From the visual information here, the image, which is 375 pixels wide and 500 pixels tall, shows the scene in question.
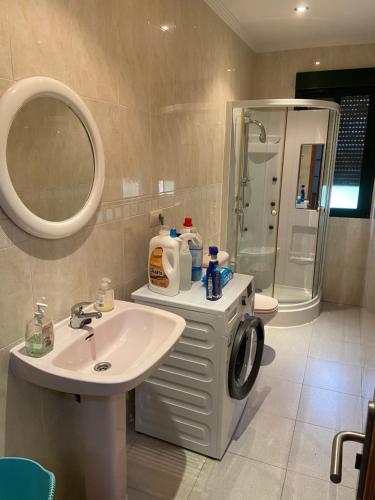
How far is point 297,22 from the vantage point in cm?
300

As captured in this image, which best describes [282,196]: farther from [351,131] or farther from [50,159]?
[50,159]

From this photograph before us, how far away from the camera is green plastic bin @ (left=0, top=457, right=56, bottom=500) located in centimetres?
103

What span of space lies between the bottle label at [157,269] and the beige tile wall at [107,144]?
0.15 meters

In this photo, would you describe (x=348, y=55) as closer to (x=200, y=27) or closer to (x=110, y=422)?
(x=200, y=27)

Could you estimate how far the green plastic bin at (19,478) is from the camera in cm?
103

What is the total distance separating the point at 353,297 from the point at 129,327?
A: 116 inches

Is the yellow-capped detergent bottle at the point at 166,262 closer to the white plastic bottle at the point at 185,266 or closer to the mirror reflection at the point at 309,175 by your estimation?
the white plastic bottle at the point at 185,266

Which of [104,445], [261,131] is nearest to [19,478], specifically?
[104,445]

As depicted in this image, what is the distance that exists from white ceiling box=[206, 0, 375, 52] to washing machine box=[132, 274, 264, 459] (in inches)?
80.2

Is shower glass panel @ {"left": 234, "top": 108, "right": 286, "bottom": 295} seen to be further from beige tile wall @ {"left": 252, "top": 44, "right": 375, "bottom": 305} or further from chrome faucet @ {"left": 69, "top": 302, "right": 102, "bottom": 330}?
chrome faucet @ {"left": 69, "top": 302, "right": 102, "bottom": 330}

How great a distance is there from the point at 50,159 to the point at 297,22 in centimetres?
264

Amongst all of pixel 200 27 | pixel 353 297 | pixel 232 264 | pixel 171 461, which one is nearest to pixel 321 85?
pixel 200 27

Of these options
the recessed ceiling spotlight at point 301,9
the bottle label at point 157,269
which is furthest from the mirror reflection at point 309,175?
the bottle label at point 157,269

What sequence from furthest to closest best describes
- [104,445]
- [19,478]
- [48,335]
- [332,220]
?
[332,220]
[104,445]
[48,335]
[19,478]
